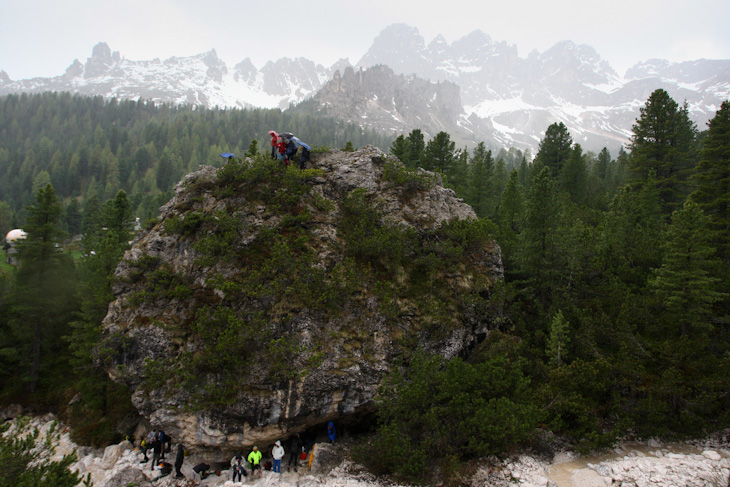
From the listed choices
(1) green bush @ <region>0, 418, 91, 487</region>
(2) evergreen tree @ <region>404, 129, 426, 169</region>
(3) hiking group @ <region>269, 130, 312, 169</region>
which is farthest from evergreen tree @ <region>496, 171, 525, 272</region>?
(1) green bush @ <region>0, 418, 91, 487</region>

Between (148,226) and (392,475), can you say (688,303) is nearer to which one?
(392,475)

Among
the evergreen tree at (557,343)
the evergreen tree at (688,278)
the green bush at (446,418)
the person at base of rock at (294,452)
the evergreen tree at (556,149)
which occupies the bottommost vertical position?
the person at base of rock at (294,452)

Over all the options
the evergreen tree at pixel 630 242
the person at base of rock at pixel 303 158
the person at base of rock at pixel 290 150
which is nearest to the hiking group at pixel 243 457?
the person at base of rock at pixel 303 158

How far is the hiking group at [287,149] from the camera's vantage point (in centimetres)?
2131

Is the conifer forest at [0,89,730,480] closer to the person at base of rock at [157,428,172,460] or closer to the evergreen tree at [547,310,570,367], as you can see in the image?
the evergreen tree at [547,310,570,367]

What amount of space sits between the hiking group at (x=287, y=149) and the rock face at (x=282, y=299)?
144cm

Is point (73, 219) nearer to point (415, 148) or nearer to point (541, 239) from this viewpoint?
point (415, 148)

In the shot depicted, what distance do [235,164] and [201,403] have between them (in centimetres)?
1236

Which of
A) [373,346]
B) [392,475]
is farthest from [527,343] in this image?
[392,475]

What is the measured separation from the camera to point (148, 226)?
2128 centimetres

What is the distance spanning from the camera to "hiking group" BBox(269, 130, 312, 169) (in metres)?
21.3

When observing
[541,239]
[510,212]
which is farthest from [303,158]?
[510,212]

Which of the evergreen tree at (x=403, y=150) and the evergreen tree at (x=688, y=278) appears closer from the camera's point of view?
the evergreen tree at (x=688, y=278)

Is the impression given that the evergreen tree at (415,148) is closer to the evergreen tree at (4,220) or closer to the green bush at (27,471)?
the green bush at (27,471)
